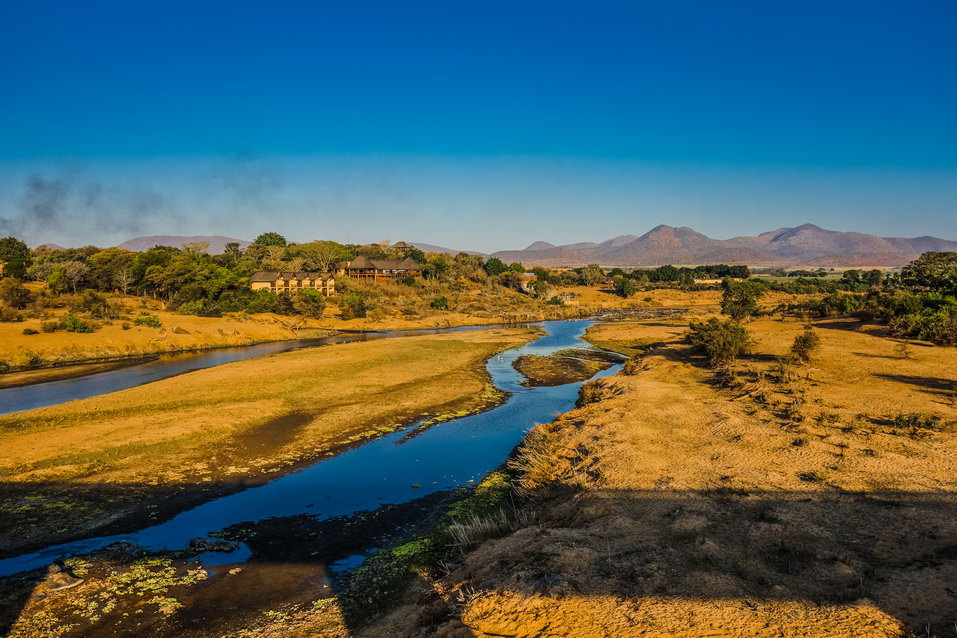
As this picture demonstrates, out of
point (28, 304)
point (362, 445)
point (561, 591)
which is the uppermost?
point (28, 304)

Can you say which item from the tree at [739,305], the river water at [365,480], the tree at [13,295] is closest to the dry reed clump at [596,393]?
the river water at [365,480]

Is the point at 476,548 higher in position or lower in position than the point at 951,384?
lower

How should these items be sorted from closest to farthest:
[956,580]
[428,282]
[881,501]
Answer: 1. [956,580]
2. [881,501]
3. [428,282]

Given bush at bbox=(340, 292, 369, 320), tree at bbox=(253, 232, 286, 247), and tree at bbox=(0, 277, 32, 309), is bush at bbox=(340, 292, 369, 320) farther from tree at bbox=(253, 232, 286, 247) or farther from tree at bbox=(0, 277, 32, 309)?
tree at bbox=(253, 232, 286, 247)

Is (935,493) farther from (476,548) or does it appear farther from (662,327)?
(662,327)

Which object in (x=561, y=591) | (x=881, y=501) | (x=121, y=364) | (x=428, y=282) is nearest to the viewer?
(x=561, y=591)

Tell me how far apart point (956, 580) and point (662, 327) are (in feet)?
165

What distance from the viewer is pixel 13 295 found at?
4881 cm

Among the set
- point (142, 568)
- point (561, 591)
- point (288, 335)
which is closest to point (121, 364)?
point (288, 335)

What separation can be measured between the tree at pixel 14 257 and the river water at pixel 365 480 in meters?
74.0

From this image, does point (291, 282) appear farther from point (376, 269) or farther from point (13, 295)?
point (13, 295)

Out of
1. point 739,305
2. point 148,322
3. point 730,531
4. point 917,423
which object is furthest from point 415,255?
point 730,531

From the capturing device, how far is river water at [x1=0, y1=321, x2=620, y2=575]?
1224cm

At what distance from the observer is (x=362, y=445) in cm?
1978
